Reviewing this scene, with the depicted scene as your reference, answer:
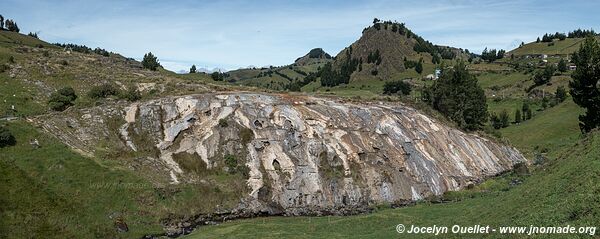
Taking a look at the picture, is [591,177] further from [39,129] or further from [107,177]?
[39,129]

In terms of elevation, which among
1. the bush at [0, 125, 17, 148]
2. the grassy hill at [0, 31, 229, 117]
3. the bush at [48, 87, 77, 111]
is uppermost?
the grassy hill at [0, 31, 229, 117]

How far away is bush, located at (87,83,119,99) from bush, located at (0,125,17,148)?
723 inches

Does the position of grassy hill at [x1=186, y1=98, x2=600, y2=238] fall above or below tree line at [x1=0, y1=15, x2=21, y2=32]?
below

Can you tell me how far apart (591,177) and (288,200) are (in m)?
34.1

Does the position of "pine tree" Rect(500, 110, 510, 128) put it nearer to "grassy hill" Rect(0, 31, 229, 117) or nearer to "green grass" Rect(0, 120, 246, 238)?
"grassy hill" Rect(0, 31, 229, 117)

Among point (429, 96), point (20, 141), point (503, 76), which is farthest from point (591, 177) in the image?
point (503, 76)

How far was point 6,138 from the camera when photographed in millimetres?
48312

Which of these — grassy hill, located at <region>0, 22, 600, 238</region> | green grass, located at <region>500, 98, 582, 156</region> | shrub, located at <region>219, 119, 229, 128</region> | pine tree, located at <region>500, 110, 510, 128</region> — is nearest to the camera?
grassy hill, located at <region>0, 22, 600, 238</region>

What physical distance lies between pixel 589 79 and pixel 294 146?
4916 cm

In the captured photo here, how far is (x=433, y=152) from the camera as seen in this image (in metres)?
65.9

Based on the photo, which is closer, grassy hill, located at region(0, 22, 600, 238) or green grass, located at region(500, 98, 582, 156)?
grassy hill, located at region(0, 22, 600, 238)

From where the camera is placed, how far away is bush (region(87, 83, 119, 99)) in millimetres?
67125

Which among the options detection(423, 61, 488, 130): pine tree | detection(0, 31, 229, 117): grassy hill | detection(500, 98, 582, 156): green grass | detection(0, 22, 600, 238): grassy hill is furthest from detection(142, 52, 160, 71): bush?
detection(500, 98, 582, 156): green grass

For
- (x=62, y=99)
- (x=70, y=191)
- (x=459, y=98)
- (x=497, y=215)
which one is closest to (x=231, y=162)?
(x=70, y=191)
